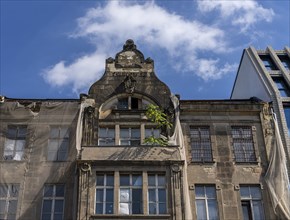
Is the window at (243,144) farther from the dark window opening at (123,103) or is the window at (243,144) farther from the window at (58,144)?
the window at (58,144)

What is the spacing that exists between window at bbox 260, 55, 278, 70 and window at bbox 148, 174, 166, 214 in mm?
14480

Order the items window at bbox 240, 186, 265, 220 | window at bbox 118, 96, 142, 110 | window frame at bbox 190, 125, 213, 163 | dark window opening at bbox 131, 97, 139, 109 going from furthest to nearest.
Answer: dark window opening at bbox 131, 97, 139, 109 → window at bbox 118, 96, 142, 110 → window frame at bbox 190, 125, 213, 163 → window at bbox 240, 186, 265, 220

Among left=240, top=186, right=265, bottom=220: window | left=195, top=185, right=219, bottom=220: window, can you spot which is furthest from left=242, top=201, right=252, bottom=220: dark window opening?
left=195, top=185, right=219, bottom=220: window

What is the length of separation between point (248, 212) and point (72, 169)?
9414mm

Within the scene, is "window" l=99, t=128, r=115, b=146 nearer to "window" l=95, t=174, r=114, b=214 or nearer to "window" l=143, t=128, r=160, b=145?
"window" l=143, t=128, r=160, b=145

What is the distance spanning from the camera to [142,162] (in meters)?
25.1

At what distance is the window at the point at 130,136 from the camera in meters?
27.4

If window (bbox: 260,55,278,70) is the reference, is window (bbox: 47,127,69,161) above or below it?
below

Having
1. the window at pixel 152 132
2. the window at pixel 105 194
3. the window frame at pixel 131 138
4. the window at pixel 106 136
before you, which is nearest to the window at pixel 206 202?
the window at pixel 152 132

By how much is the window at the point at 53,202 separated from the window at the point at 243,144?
9.68 m

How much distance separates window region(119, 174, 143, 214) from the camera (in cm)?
2370

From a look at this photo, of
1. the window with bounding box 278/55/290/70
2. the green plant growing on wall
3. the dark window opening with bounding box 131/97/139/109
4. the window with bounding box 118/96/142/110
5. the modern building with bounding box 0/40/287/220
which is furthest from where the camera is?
the window with bounding box 278/55/290/70

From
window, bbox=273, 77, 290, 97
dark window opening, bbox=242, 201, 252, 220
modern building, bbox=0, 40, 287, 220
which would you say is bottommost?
dark window opening, bbox=242, 201, 252, 220

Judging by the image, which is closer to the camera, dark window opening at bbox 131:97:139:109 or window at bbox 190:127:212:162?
window at bbox 190:127:212:162
